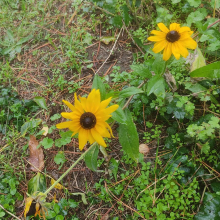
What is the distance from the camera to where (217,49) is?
1829 millimetres

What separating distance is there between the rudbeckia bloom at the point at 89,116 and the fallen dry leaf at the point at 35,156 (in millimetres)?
690

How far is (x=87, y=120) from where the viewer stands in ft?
4.07

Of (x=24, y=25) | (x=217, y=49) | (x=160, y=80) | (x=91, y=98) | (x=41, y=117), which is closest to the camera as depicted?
(x=91, y=98)

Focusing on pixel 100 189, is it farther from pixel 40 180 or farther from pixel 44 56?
pixel 44 56

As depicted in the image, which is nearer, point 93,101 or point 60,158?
point 93,101

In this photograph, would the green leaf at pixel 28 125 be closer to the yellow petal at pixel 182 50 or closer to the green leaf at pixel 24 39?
the green leaf at pixel 24 39

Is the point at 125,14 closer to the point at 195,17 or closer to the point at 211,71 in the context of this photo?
the point at 195,17

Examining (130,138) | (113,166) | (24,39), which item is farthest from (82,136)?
(24,39)

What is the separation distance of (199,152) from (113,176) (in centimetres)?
69

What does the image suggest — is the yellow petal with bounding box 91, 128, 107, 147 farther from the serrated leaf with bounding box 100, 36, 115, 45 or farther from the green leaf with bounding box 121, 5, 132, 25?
the green leaf with bounding box 121, 5, 132, 25

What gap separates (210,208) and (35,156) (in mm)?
1392

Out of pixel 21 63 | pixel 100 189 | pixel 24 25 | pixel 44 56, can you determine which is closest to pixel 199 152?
pixel 100 189

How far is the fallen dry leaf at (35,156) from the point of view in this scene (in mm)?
1814

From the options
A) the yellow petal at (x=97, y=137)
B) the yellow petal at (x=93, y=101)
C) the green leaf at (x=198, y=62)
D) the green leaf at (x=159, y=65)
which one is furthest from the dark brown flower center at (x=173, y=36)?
the yellow petal at (x=97, y=137)
